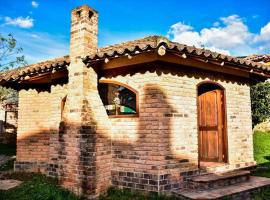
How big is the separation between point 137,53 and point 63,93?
10.5 feet

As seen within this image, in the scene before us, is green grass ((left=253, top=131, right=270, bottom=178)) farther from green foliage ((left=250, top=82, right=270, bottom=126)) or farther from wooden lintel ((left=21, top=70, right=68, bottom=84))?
wooden lintel ((left=21, top=70, right=68, bottom=84))

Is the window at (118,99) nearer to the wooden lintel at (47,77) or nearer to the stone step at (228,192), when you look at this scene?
the wooden lintel at (47,77)

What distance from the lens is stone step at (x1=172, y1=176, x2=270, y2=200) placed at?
18.7ft

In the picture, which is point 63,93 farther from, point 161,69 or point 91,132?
point 161,69

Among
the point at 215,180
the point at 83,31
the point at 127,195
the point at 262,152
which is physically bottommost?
the point at 127,195

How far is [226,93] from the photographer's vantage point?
25.5ft

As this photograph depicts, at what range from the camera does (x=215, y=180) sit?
6.36 meters

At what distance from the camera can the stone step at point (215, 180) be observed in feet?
20.5

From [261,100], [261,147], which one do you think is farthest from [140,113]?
[261,100]

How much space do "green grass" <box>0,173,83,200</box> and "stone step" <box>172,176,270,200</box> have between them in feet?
7.60

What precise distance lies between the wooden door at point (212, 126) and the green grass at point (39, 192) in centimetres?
396

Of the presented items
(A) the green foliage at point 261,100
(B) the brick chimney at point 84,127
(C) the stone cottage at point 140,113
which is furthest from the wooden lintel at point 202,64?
(A) the green foliage at point 261,100

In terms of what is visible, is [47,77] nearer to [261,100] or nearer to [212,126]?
[212,126]

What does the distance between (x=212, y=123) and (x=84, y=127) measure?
3766mm
